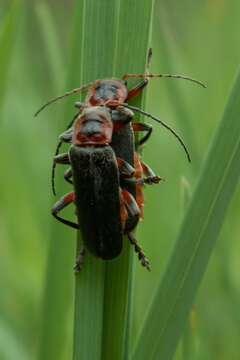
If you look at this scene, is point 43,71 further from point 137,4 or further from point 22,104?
point 137,4

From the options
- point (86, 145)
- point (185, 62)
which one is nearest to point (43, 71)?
point (185, 62)

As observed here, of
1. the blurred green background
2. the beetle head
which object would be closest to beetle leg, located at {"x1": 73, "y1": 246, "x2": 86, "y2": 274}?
the blurred green background

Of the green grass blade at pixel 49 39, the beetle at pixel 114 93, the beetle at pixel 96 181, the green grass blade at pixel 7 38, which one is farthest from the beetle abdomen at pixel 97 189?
the green grass blade at pixel 49 39

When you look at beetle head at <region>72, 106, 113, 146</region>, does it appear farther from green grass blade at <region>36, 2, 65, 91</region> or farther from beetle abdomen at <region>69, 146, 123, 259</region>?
green grass blade at <region>36, 2, 65, 91</region>

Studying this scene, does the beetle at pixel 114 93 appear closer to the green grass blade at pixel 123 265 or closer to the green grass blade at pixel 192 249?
the green grass blade at pixel 123 265

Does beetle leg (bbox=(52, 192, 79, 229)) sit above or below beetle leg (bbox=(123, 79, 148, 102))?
below
